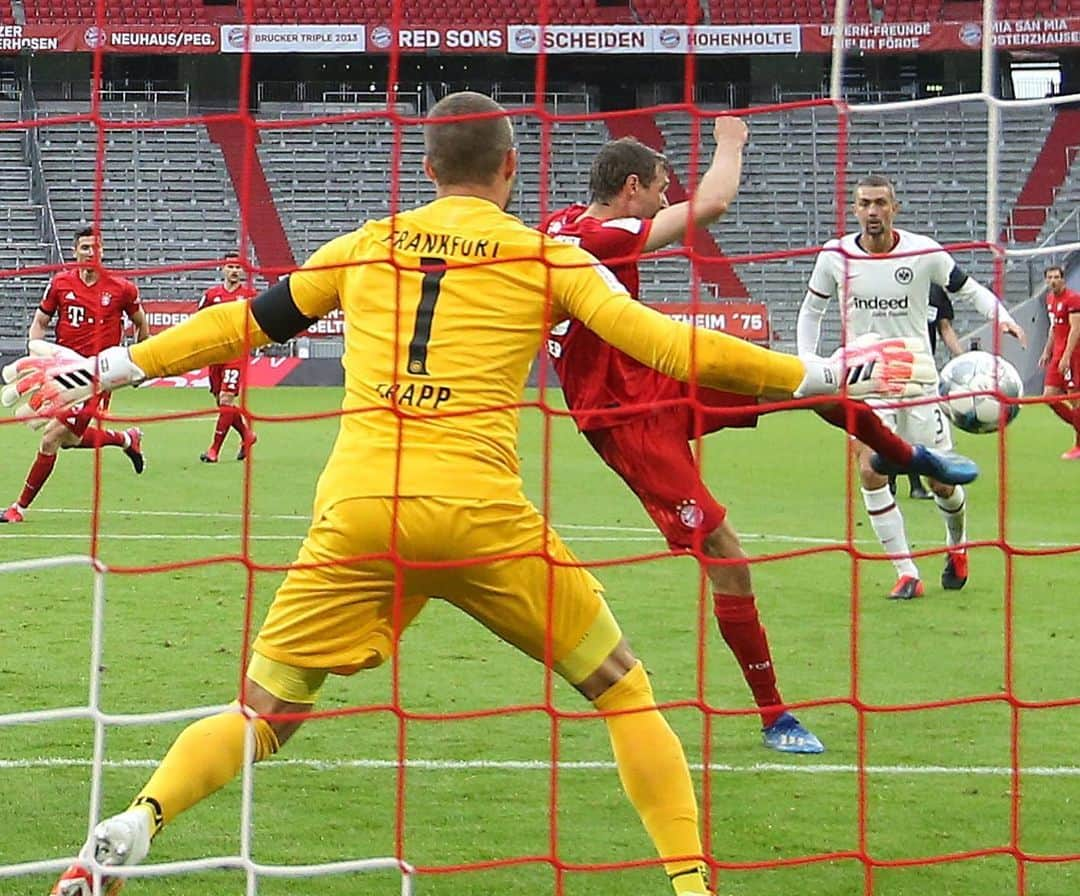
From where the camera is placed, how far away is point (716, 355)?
12.0 feet

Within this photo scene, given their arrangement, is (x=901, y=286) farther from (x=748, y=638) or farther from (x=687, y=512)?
(x=748, y=638)

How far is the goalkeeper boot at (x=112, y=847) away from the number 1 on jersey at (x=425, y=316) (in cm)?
108

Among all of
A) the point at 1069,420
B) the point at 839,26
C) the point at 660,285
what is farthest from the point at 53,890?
the point at 660,285

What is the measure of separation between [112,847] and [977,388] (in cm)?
439

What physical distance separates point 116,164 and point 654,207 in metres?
23.3

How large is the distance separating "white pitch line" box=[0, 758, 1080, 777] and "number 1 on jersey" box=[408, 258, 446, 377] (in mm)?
1773

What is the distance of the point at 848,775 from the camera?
5191mm

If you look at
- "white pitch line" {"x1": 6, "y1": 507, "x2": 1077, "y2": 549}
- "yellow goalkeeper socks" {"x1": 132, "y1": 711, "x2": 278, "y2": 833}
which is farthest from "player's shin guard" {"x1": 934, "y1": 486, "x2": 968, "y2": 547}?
"yellow goalkeeper socks" {"x1": 132, "y1": 711, "x2": 278, "y2": 833}

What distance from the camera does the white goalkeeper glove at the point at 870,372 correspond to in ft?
12.3

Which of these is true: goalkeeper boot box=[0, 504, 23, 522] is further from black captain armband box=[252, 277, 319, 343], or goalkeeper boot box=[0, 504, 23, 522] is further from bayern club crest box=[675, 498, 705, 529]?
black captain armband box=[252, 277, 319, 343]

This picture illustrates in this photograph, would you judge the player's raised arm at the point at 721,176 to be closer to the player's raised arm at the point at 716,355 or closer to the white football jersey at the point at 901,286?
the player's raised arm at the point at 716,355

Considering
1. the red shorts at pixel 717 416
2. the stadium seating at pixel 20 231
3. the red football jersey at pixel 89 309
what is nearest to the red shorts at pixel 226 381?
the red football jersey at pixel 89 309

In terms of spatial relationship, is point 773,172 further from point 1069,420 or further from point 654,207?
point 654,207

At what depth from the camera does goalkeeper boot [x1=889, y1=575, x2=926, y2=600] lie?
8.42 metres
